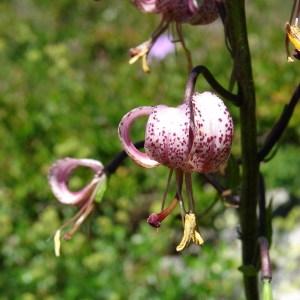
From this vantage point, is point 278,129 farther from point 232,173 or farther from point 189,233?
point 189,233

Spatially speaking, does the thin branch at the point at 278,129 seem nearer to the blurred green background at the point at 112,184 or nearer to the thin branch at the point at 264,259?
the thin branch at the point at 264,259

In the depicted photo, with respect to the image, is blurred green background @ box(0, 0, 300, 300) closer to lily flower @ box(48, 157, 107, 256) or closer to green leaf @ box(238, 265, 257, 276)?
lily flower @ box(48, 157, 107, 256)

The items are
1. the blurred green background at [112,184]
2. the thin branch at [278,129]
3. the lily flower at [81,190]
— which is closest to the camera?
the thin branch at [278,129]

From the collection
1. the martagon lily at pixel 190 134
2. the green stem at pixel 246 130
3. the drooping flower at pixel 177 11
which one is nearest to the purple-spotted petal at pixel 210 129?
the martagon lily at pixel 190 134

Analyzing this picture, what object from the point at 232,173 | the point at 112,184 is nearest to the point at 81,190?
the point at 232,173

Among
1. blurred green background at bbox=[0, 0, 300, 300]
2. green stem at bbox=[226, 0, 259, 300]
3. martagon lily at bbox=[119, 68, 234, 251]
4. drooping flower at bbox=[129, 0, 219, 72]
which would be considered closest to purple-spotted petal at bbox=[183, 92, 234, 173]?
martagon lily at bbox=[119, 68, 234, 251]
